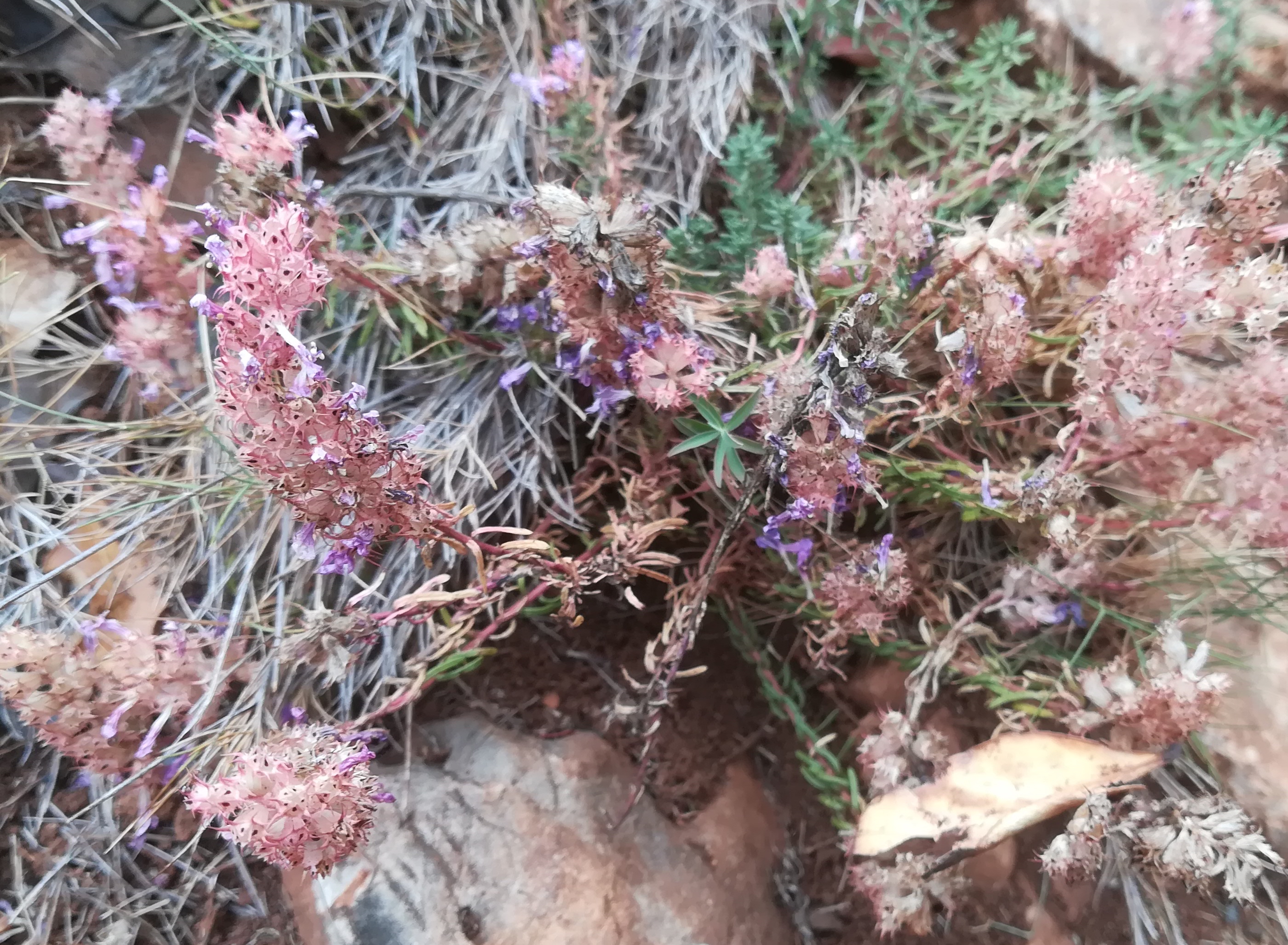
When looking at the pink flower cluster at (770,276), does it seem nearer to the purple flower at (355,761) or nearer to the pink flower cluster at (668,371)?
the pink flower cluster at (668,371)

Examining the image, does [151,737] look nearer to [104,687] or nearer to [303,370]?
[104,687]

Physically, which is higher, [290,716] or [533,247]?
[533,247]

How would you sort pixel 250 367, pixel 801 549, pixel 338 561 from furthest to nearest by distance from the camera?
1. pixel 801 549
2. pixel 338 561
3. pixel 250 367

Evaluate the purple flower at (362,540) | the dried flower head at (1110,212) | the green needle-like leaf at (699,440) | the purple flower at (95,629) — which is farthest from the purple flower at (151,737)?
the dried flower head at (1110,212)

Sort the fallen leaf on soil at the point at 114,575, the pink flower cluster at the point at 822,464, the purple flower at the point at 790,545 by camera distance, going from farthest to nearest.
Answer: the fallen leaf on soil at the point at 114,575, the purple flower at the point at 790,545, the pink flower cluster at the point at 822,464

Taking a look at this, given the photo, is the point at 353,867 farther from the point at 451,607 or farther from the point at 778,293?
the point at 778,293

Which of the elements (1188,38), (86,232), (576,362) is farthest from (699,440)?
(1188,38)
